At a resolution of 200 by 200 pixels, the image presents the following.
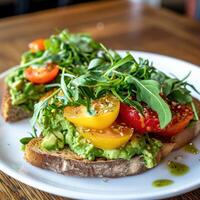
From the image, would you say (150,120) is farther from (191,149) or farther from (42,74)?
(42,74)

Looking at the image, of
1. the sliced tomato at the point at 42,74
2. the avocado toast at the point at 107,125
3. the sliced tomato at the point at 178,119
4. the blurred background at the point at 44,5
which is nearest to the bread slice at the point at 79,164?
the avocado toast at the point at 107,125

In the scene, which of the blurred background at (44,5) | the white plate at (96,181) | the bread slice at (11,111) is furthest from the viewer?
the blurred background at (44,5)

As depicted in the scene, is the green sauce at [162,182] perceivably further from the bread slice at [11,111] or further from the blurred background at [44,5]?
the blurred background at [44,5]

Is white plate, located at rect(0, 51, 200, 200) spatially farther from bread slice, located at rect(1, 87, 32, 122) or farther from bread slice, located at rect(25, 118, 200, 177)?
bread slice, located at rect(1, 87, 32, 122)

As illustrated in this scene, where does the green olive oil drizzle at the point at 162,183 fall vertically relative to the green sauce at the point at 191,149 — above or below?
above

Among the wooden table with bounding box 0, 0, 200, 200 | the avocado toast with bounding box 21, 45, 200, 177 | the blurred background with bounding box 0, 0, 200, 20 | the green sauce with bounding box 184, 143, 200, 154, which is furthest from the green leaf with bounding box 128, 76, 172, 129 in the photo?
the blurred background with bounding box 0, 0, 200, 20

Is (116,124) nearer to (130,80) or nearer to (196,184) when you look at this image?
(130,80)
